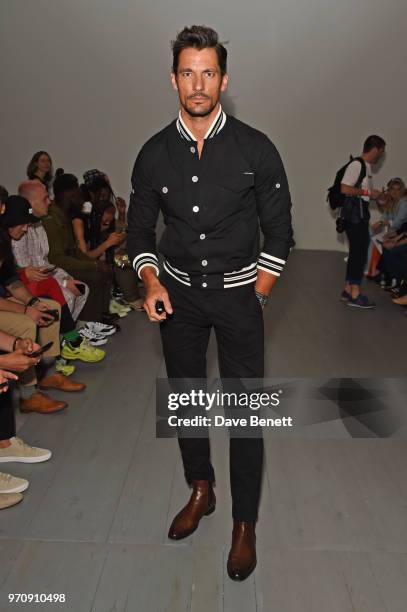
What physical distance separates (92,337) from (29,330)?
1.25 meters

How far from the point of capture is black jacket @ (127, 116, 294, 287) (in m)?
1.77

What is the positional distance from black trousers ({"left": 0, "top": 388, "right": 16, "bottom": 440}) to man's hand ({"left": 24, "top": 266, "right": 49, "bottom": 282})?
3.78 feet

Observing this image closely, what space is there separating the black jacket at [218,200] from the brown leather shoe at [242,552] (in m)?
0.78

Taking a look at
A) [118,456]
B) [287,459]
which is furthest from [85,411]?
[287,459]

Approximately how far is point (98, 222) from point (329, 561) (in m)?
3.40

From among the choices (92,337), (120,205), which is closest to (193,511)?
(92,337)

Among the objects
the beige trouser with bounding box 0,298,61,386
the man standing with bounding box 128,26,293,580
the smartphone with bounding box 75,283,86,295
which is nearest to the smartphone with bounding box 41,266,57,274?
the beige trouser with bounding box 0,298,61,386

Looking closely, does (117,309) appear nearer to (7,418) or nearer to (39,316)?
(39,316)

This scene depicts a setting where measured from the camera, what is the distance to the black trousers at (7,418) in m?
2.42

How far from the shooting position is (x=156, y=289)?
1778 millimetres

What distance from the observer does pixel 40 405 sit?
3.04m

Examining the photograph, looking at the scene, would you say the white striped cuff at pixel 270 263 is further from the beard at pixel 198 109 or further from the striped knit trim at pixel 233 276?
the beard at pixel 198 109

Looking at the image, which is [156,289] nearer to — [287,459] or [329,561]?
[329,561]

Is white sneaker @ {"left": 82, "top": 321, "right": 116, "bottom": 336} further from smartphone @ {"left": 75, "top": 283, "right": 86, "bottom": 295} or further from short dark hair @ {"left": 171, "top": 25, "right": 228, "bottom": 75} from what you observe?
short dark hair @ {"left": 171, "top": 25, "right": 228, "bottom": 75}
